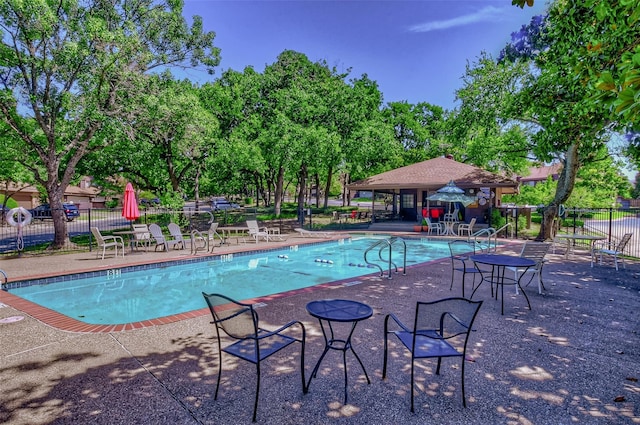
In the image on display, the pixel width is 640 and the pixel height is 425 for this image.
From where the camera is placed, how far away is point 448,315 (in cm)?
317

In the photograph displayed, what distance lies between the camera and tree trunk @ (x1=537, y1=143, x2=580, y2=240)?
1453 centimetres

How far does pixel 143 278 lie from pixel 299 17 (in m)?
16.7

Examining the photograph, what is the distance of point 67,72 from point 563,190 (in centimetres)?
1954

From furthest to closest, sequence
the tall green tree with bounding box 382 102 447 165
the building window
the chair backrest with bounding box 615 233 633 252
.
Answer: the tall green tree with bounding box 382 102 447 165, the building window, the chair backrest with bounding box 615 233 633 252

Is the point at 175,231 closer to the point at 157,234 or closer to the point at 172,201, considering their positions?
the point at 157,234

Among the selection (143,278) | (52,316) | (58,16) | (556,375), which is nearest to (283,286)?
(143,278)

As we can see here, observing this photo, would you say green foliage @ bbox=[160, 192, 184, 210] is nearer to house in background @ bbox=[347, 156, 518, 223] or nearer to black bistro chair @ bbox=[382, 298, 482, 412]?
house in background @ bbox=[347, 156, 518, 223]

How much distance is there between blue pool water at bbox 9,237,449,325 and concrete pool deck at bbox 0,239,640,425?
1723 mm

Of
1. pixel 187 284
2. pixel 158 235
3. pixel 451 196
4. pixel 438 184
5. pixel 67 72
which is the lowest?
pixel 187 284

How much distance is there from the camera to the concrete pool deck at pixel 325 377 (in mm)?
2939

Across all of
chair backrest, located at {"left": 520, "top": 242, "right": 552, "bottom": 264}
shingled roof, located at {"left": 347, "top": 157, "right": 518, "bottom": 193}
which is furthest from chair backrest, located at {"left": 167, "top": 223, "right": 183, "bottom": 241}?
shingled roof, located at {"left": 347, "top": 157, "right": 518, "bottom": 193}

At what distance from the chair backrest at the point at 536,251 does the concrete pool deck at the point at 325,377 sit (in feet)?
4.40

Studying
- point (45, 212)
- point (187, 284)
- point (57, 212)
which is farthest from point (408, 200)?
point (45, 212)

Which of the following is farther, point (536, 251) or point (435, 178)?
point (435, 178)
